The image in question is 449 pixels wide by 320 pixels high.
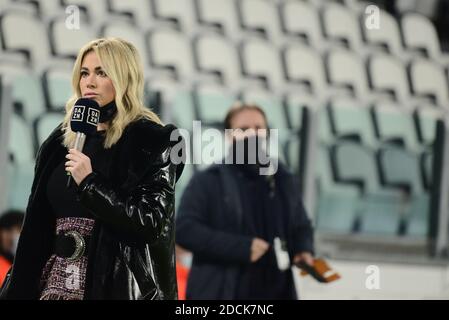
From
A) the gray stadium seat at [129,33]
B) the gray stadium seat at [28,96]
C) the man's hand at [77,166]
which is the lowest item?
the man's hand at [77,166]

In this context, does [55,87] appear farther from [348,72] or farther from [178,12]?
[348,72]

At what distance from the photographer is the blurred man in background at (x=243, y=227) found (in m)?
2.91

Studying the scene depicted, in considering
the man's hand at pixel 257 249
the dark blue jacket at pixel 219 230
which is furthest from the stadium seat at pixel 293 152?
the man's hand at pixel 257 249

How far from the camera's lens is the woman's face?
1.82 metres

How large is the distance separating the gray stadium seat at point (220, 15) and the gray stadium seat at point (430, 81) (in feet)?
5.57

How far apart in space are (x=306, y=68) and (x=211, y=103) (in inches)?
35.9

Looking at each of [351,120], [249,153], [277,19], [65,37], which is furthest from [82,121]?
[351,120]

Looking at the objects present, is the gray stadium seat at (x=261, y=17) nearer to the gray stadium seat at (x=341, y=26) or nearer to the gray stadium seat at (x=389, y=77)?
the gray stadium seat at (x=341, y=26)

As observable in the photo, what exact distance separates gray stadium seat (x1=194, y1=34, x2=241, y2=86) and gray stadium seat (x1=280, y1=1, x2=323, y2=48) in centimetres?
53

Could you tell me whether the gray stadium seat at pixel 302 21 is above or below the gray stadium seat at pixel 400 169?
above

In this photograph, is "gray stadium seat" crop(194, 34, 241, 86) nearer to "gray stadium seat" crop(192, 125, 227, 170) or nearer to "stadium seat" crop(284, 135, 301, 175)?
"gray stadium seat" crop(192, 125, 227, 170)

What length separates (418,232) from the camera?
6992 millimetres

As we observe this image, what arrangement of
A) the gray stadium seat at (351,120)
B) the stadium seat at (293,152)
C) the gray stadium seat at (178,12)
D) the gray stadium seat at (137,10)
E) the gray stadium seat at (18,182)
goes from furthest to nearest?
the gray stadium seat at (351,120), the stadium seat at (293,152), the gray stadium seat at (178,12), the gray stadium seat at (137,10), the gray stadium seat at (18,182)
